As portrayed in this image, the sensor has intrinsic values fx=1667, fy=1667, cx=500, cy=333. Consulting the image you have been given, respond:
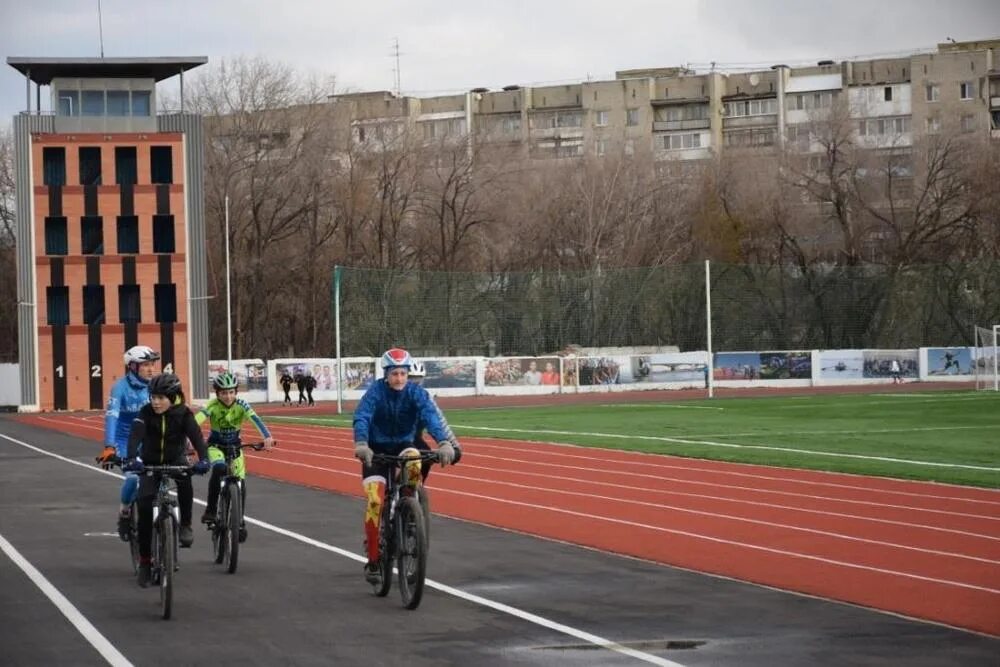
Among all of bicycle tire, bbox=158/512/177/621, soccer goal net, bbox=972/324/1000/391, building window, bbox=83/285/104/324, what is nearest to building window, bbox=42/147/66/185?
building window, bbox=83/285/104/324

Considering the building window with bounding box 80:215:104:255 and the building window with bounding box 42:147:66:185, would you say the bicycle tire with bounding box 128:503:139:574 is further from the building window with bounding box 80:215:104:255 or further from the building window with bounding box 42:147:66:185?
the building window with bounding box 80:215:104:255

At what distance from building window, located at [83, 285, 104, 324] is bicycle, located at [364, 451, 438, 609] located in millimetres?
58620

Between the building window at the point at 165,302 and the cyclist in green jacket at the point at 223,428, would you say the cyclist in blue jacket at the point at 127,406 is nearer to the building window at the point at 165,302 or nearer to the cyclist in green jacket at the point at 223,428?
the cyclist in green jacket at the point at 223,428

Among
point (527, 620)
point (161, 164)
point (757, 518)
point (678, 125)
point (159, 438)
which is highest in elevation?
point (678, 125)

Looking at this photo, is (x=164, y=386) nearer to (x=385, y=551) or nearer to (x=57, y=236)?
(x=385, y=551)

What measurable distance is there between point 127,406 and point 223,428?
125 centimetres

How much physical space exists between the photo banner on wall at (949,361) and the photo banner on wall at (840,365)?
10.7ft

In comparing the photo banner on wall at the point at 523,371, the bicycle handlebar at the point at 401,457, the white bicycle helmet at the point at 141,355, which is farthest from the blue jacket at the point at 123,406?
the photo banner on wall at the point at 523,371

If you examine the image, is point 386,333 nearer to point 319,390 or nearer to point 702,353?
point 319,390

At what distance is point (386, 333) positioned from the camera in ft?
237

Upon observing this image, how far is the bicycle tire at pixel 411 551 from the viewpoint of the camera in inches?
444

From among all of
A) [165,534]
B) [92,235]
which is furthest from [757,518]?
[92,235]

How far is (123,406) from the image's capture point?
1377 centimetres

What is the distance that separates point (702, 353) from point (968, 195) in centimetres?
2138
